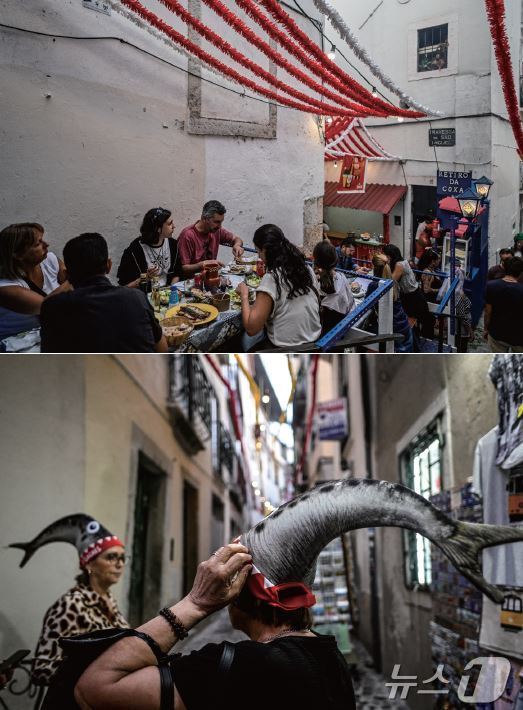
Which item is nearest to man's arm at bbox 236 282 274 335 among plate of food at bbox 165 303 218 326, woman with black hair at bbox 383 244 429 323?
plate of food at bbox 165 303 218 326

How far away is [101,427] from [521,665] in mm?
1523

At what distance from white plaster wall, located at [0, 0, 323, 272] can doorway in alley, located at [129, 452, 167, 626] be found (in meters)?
2.47

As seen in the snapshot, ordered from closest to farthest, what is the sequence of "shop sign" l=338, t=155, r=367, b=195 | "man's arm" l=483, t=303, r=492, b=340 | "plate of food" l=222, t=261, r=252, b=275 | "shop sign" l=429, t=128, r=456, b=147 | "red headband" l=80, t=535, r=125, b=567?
"red headband" l=80, t=535, r=125, b=567 → "man's arm" l=483, t=303, r=492, b=340 → "shop sign" l=429, t=128, r=456, b=147 → "shop sign" l=338, t=155, r=367, b=195 → "plate of food" l=222, t=261, r=252, b=275

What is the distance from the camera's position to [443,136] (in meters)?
3.42

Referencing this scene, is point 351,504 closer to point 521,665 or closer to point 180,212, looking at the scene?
point 521,665

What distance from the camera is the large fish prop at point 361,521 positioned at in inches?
63.4

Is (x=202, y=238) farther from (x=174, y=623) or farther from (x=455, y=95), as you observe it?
(x=174, y=623)

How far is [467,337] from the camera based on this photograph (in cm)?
318

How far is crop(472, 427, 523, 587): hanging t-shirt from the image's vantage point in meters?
1.89

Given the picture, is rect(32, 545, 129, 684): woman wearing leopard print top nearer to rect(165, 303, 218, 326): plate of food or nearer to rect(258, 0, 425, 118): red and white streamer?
rect(165, 303, 218, 326): plate of food

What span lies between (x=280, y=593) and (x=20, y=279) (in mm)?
1801

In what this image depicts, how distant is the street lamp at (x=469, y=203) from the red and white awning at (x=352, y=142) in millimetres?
436

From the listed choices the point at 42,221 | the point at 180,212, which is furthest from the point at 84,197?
the point at 180,212

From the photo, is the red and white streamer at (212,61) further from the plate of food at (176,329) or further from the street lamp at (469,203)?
the plate of food at (176,329)
